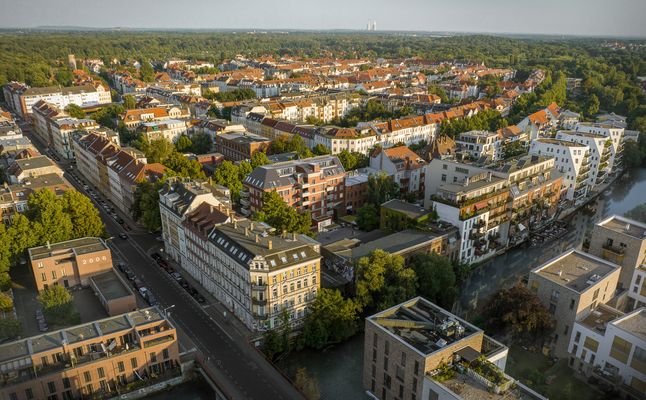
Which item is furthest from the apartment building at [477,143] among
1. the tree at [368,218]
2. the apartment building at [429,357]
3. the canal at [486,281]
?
the apartment building at [429,357]

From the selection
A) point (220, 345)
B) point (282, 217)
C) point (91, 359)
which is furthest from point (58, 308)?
point (282, 217)

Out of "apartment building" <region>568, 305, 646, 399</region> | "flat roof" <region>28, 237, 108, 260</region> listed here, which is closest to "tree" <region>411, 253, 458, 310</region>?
"apartment building" <region>568, 305, 646, 399</region>

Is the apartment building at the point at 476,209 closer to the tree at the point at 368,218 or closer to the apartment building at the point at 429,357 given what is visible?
the tree at the point at 368,218

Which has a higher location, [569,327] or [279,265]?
[279,265]

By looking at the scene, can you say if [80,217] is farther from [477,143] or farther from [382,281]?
[477,143]

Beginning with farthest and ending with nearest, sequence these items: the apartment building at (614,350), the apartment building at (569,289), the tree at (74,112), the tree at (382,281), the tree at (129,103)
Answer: the tree at (129,103), the tree at (74,112), the tree at (382,281), the apartment building at (569,289), the apartment building at (614,350)

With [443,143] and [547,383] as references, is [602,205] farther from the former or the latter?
[547,383]

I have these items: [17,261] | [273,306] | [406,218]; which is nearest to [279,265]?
[273,306]
